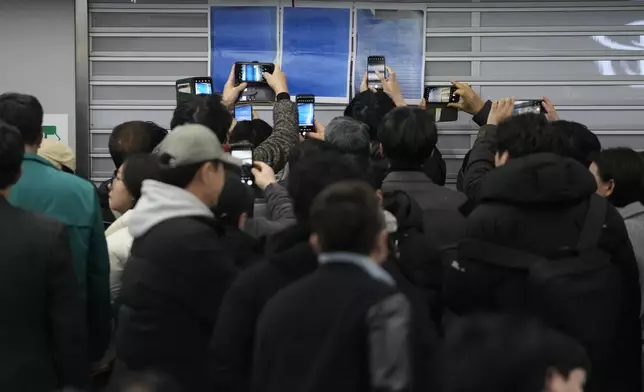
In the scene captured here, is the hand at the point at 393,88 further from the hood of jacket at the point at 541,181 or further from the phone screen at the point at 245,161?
the hood of jacket at the point at 541,181

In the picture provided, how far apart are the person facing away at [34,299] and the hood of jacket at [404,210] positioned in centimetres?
130

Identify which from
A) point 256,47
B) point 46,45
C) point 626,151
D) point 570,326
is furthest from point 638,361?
point 46,45

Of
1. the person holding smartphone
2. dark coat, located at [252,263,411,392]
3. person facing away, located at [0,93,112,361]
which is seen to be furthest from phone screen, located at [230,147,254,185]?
dark coat, located at [252,263,411,392]

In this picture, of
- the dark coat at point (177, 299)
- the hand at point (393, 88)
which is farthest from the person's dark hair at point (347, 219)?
the hand at point (393, 88)

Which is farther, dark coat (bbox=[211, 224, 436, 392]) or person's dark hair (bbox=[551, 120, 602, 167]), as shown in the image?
person's dark hair (bbox=[551, 120, 602, 167])

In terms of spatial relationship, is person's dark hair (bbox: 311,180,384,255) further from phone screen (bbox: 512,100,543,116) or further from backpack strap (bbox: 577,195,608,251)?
phone screen (bbox: 512,100,543,116)

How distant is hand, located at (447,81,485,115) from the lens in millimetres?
6066

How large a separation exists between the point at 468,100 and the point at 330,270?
12.7ft

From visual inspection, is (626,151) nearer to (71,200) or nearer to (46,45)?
(71,200)

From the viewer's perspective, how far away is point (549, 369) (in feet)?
7.39

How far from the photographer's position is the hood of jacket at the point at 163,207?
3.08m

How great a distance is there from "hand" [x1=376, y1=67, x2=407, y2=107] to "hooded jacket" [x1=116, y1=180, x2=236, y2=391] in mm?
3160

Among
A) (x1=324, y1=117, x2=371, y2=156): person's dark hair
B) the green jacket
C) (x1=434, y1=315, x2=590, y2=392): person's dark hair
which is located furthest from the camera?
(x1=324, y1=117, x2=371, y2=156): person's dark hair

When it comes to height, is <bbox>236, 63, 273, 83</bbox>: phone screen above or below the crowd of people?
above
